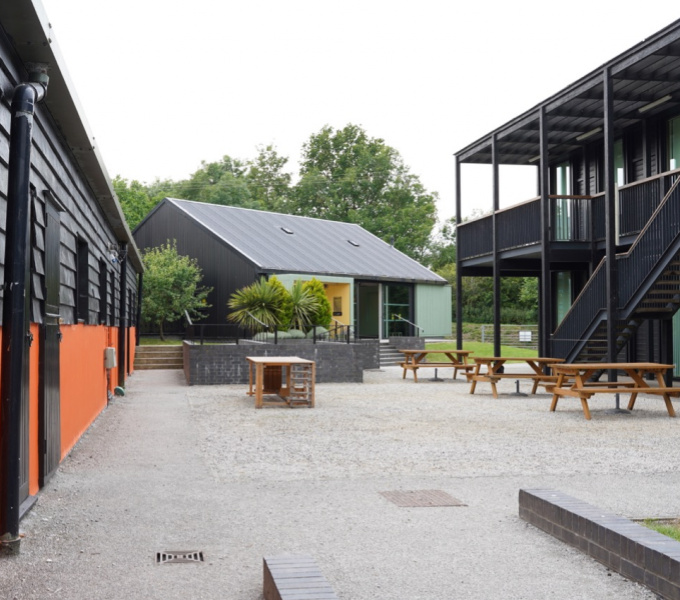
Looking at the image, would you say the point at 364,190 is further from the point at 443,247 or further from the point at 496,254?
the point at 496,254

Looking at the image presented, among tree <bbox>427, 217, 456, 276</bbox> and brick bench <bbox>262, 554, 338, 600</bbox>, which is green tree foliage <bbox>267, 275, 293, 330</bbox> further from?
tree <bbox>427, 217, 456, 276</bbox>

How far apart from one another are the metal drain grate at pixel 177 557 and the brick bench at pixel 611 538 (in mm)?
2170

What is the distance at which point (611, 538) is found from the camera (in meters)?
4.19

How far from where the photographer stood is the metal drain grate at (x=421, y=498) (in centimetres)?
580

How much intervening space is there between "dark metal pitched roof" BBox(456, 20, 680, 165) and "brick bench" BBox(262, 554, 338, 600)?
38.8ft

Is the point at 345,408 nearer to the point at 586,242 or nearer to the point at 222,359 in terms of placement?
the point at 222,359

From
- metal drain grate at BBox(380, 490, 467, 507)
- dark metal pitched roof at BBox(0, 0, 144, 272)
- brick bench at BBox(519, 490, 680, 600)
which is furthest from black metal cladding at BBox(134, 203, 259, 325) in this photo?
brick bench at BBox(519, 490, 680, 600)

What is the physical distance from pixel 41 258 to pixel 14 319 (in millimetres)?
1631

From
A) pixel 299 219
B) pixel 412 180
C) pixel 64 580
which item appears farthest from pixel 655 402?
pixel 412 180

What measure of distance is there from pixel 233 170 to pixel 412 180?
1712cm

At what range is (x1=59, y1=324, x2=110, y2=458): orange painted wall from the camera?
783 centimetres

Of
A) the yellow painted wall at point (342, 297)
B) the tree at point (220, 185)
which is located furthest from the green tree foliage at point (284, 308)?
the tree at point (220, 185)

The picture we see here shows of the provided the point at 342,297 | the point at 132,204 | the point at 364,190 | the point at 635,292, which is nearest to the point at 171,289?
the point at 342,297

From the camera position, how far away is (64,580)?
13.0ft
